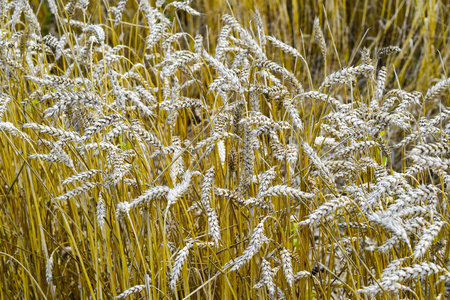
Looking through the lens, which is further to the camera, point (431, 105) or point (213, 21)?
point (213, 21)

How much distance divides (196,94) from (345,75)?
116 inches

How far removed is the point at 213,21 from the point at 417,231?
3.06 metres

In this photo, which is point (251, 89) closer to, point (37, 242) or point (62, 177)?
point (62, 177)

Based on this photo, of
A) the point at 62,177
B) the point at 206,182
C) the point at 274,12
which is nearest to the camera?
the point at 206,182

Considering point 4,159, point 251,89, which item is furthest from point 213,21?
point 251,89

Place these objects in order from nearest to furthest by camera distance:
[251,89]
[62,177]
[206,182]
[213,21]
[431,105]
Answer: [206,182] → [251,89] → [62,177] → [431,105] → [213,21]

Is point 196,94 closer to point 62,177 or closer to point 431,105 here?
point 431,105

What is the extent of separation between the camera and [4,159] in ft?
5.98

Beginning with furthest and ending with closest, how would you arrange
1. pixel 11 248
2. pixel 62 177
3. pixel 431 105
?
pixel 431 105 < pixel 11 248 < pixel 62 177

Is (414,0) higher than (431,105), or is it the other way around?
(414,0)

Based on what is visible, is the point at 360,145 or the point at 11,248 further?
the point at 11,248

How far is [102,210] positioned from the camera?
1.23m

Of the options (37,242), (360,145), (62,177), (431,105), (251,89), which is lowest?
(431,105)

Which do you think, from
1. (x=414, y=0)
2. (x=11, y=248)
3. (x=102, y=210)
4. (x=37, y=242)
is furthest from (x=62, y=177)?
(x=414, y=0)
